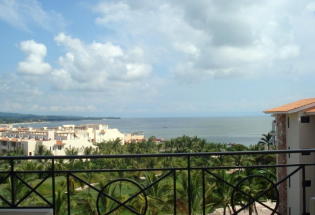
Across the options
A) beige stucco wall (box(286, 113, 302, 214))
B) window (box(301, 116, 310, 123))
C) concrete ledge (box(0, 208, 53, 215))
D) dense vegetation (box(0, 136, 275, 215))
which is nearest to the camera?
concrete ledge (box(0, 208, 53, 215))

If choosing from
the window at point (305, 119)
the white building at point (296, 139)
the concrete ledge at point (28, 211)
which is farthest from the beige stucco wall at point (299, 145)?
the concrete ledge at point (28, 211)

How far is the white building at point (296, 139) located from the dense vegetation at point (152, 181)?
95 centimetres

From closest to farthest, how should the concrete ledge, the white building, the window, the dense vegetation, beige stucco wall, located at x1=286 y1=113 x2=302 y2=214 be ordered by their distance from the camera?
the concrete ledge < the white building < the window < beige stucco wall, located at x1=286 y1=113 x2=302 y2=214 < the dense vegetation

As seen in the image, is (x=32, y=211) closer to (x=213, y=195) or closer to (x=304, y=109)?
(x=304, y=109)

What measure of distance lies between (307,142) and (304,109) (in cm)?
127

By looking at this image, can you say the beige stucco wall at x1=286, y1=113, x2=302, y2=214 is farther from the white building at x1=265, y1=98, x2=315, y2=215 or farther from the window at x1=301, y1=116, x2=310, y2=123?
the window at x1=301, y1=116, x2=310, y2=123

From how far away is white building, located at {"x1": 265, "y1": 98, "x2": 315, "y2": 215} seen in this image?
37.2 feet

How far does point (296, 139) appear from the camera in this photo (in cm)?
1210

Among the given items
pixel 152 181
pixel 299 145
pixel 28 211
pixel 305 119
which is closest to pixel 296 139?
pixel 299 145

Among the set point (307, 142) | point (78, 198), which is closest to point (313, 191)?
point (307, 142)

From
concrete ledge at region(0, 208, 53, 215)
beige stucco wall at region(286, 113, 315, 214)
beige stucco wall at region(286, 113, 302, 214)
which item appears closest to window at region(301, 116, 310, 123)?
beige stucco wall at region(286, 113, 315, 214)

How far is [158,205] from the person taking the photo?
1869 centimetres

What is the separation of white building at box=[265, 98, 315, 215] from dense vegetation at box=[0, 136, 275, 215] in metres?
0.95

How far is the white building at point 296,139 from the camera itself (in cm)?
1134
